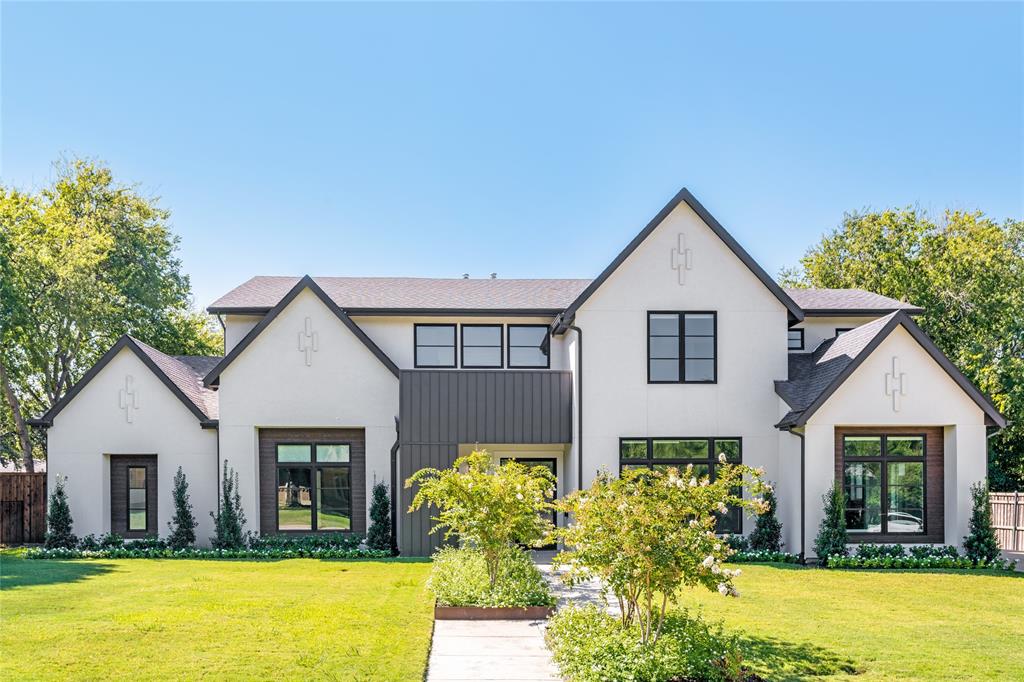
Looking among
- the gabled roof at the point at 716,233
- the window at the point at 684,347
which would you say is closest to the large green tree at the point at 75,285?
the gabled roof at the point at 716,233

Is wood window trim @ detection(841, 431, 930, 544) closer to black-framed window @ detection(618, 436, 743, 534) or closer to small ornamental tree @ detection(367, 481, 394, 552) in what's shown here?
black-framed window @ detection(618, 436, 743, 534)

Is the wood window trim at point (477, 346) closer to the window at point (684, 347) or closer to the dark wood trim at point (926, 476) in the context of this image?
the window at point (684, 347)

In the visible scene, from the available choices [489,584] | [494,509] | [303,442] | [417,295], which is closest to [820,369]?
→ [494,509]

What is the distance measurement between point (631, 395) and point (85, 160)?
2863 cm

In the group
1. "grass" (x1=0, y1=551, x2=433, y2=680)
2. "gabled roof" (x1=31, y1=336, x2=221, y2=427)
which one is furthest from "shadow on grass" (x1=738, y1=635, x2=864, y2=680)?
"gabled roof" (x1=31, y1=336, x2=221, y2=427)

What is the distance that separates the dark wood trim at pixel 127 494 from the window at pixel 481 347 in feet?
28.6

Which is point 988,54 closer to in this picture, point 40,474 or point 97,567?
point 97,567

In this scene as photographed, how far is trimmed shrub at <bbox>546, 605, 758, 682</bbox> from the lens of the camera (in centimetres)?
782

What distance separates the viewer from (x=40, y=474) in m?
21.6

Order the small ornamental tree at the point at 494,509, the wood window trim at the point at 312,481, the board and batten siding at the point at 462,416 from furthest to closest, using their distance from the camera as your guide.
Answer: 1. the wood window trim at the point at 312,481
2. the board and batten siding at the point at 462,416
3. the small ornamental tree at the point at 494,509

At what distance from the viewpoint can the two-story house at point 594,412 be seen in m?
17.5

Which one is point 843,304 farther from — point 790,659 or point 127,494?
point 127,494

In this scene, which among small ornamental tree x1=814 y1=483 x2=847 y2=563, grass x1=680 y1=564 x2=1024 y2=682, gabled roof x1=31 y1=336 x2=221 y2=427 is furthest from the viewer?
gabled roof x1=31 y1=336 x2=221 y2=427

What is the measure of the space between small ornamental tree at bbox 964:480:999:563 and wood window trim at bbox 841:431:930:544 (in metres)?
0.91
